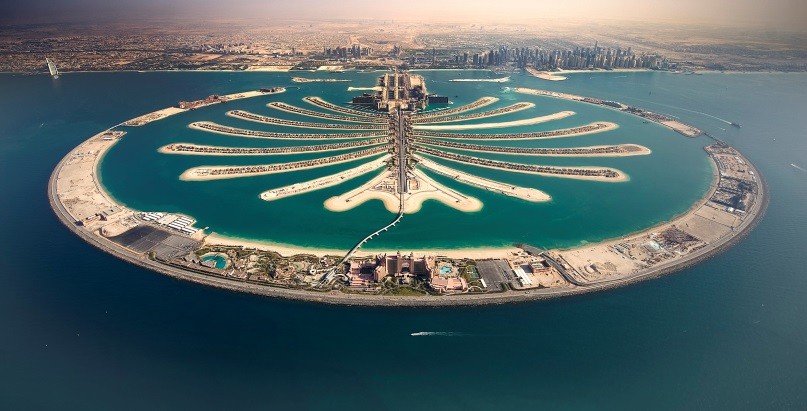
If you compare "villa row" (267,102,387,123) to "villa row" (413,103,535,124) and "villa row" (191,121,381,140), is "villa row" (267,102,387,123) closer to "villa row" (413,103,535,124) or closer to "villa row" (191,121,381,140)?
"villa row" (191,121,381,140)

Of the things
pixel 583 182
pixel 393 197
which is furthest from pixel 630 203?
pixel 393 197

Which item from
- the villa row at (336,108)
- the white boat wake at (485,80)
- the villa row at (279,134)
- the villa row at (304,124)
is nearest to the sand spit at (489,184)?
the villa row at (279,134)

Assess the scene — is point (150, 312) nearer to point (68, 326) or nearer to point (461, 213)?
point (68, 326)

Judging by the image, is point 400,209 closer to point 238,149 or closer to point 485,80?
point 238,149

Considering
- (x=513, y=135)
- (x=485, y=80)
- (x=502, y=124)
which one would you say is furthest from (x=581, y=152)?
(x=485, y=80)

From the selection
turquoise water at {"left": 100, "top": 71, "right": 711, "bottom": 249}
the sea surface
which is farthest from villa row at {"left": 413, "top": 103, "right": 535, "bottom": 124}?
the sea surface
